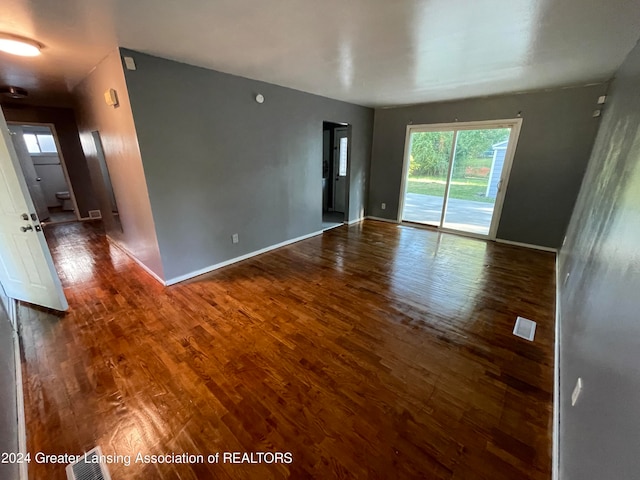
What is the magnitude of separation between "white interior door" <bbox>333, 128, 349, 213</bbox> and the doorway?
55.7 inches

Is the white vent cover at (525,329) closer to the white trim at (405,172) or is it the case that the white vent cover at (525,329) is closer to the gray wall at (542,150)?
the gray wall at (542,150)

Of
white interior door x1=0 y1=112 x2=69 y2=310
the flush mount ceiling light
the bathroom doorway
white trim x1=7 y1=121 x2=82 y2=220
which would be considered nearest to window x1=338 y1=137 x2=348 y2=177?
the flush mount ceiling light

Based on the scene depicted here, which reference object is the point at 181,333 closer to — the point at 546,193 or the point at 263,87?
the point at 263,87

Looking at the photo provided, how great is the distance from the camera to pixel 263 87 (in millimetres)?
3500

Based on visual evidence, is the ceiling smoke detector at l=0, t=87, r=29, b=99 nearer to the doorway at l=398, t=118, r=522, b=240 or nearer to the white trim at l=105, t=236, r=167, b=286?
the white trim at l=105, t=236, r=167, b=286

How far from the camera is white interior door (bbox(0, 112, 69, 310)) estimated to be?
214 centimetres

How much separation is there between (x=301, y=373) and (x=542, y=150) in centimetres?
487

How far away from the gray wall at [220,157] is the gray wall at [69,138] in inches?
185

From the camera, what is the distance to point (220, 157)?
127 inches

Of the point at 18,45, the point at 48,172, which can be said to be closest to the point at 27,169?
the point at 48,172

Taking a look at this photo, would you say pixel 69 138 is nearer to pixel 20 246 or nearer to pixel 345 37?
pixel 20 246

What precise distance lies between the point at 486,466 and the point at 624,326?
96 centimetres

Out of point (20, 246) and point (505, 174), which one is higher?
point (505, 174)

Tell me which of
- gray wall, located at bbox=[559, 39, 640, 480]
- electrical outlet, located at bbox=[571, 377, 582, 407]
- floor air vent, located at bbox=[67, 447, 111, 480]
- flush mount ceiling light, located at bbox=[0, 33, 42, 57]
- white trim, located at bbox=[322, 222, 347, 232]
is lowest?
floor air vent, located at bbox=[67, 447, 111, 480]
